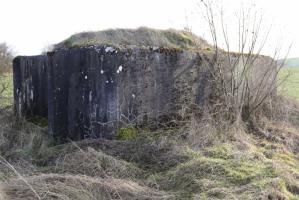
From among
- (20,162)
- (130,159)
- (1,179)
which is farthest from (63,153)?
(1,179)

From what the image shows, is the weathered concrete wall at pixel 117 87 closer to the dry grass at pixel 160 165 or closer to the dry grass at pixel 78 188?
the dry grass at pixel 160 165

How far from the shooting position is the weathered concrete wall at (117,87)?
591cm

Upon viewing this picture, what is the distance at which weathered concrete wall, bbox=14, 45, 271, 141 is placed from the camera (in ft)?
19.4

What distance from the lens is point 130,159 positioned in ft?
17.0

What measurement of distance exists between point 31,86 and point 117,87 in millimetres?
3042

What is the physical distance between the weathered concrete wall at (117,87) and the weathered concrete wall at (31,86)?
146 centimetres

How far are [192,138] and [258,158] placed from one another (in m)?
0.85

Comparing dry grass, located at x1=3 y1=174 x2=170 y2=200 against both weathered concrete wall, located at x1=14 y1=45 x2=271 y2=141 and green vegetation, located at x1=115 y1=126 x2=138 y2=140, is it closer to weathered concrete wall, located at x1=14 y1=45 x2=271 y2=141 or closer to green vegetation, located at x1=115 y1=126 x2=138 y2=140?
green vegetation, located at x1=115 y1=126 x2=138 y2=140

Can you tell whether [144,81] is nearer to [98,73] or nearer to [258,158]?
[98,73]

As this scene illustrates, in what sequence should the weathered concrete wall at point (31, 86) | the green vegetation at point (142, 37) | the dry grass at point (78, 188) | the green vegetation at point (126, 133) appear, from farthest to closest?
the green vegetation at point (142, 37), the weathered concrete wall at point (31, 86), the green vegetation at point (126, 133), the dry grass at point (78, 188)

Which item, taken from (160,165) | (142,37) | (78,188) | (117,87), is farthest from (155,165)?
(142,37)

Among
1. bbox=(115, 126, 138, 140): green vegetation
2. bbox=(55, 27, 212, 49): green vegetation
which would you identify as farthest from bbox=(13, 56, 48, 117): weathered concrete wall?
bbox=(115, 126, 138, 140): green vegetation

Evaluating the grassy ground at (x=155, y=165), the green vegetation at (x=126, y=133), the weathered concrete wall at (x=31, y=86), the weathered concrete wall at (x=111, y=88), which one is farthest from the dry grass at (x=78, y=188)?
the weathered concrete wall at (x=31, y=86)

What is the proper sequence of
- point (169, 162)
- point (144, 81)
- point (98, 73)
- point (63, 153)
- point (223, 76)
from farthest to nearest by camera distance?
point (223, 76) → point (144, 81) → point (98, 73) → point (63, 153) → point (169, 162)
